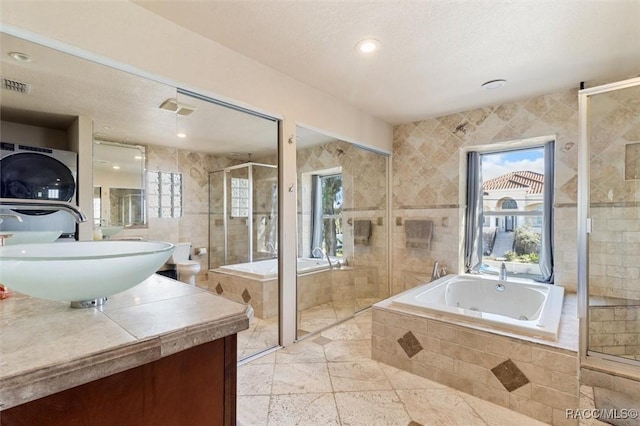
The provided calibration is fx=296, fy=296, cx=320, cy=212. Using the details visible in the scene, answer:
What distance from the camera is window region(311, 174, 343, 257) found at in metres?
3.59

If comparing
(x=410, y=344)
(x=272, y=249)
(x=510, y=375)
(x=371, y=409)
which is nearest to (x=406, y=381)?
(x=410, y=344)

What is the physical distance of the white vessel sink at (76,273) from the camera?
0.64m

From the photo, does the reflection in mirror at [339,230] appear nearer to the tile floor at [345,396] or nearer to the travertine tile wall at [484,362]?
the tile floor at [345,396]

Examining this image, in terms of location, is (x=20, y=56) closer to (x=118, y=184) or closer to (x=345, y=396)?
(x=118, y=184)

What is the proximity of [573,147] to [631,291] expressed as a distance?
134cm

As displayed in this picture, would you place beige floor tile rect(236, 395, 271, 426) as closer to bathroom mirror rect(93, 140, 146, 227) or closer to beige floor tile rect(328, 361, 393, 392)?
beige floor tile rect(328, 361, 393, 392)

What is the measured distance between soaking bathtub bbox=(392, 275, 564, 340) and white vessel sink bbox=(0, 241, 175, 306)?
204 centimetres

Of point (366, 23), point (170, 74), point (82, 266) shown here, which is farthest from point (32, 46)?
point (366, 23)

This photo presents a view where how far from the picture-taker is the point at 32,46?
1445 mm

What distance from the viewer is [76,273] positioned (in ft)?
2.22

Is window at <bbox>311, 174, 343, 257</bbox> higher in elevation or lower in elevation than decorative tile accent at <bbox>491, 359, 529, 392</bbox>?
higher

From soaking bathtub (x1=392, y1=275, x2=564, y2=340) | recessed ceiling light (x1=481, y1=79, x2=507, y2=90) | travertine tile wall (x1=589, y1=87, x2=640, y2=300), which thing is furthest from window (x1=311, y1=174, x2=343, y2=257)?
travertine tile wall (x1=589, y1=87, x2=640, y2=300)

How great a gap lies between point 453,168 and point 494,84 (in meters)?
1.04

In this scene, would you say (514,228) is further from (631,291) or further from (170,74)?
(170,74)
